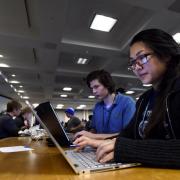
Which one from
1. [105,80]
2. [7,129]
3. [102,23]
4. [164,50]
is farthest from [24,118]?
[164,50]

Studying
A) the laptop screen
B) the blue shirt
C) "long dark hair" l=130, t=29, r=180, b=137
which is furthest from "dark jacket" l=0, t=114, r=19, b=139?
"long dark hair" l=130, t=29, r=180, b=137

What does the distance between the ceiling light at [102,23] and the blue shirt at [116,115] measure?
2484 millimetres

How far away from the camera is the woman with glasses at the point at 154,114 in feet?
2.29

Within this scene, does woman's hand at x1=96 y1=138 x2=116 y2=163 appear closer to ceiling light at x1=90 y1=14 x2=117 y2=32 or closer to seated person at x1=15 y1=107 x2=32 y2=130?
ceiling light at x1=90 y1=14 x2=117 y2=32

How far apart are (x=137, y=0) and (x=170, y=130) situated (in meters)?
2.85

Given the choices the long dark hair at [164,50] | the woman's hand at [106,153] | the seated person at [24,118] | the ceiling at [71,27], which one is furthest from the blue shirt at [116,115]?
the seated person at [24,118]

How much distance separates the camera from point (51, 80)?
8789mm

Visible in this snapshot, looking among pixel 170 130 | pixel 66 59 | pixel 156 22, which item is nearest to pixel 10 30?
pixel 66 59

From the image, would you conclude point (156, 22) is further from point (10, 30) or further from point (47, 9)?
point (10, 30)

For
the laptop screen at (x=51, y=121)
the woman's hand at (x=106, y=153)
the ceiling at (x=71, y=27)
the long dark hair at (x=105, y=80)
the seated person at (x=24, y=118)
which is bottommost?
the woman's hand at (x=106, y=153)

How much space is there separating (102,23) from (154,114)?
370cm

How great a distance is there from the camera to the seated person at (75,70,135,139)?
1.92m

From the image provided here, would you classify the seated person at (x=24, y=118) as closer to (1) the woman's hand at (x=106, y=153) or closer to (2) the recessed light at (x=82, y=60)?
(2) the recessed light at (x=82, y=60)

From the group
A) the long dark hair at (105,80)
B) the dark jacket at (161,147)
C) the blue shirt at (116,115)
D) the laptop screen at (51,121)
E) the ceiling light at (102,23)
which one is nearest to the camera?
the dark jacket at (161,147)
